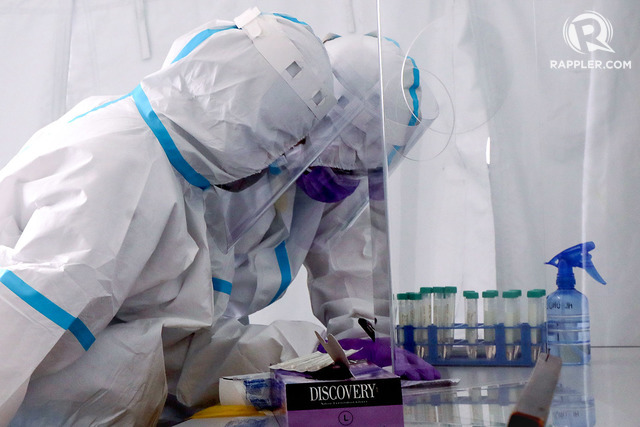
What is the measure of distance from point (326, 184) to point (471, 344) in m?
0.53

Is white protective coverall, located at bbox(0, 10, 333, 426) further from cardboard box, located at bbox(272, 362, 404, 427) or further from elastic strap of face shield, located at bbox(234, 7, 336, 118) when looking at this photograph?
cardboard box, located at bbox(272, 362, 404, 427)

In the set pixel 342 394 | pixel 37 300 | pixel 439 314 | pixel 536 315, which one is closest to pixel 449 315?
pixel 439 314

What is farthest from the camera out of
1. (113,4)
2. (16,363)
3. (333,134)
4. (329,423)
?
(113,4)

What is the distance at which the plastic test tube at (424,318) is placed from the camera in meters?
0.96

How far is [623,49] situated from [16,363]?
1122 millimetres

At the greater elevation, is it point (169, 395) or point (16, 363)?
point (16, 363)

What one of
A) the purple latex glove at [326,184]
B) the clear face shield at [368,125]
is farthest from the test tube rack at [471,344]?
the purple latex glove at [326,184]

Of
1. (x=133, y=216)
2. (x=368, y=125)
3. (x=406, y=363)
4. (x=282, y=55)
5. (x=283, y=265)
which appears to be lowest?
(x=406, y=363)

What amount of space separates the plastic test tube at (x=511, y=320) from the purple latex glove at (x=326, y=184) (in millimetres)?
470

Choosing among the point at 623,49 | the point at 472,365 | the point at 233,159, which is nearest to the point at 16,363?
the point at 233,159

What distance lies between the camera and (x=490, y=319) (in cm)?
97

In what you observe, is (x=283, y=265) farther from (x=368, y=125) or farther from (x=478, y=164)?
(x=478, y=164)

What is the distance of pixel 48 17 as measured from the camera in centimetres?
187

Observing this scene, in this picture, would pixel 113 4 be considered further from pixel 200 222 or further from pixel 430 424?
pixel 430 424
